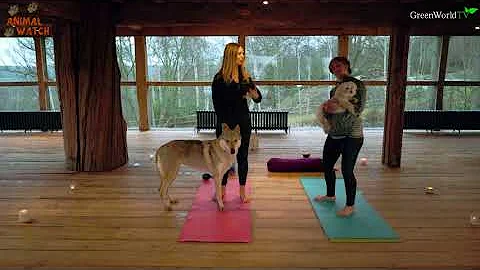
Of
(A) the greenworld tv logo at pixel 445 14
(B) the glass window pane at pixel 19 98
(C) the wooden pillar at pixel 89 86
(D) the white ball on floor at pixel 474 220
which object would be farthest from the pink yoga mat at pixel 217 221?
(B) the glass window pane at pixel 19 98

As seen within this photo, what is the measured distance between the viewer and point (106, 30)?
17.9ft

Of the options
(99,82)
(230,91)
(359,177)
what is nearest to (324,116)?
(230,91)

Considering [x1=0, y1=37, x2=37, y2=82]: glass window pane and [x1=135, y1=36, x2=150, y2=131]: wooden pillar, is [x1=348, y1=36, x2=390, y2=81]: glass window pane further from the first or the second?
[x1=0, y1=37, x2=37, y2=82]: glass window pane

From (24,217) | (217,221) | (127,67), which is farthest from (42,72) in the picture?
(217,221)

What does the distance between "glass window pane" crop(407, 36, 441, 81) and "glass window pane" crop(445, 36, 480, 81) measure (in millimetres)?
317

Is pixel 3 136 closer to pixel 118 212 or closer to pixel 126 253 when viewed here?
pixel 118 212

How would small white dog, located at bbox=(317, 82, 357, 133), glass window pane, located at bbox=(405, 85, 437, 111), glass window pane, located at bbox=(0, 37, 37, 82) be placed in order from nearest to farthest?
small white dog, located at bbox=(317, 82, 357, 133) < glass window pane, located at bbox=(405, 85, 437, 111) < glass window pane, located at bbox=(0, 37, 37, 82)

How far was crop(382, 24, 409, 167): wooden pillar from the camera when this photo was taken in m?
5.64

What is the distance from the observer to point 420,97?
32.2ft

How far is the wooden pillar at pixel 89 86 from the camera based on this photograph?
5355 millimetres

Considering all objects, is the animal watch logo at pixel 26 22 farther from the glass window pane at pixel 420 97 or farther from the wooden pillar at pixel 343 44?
the glass window pane at pixel 420 97

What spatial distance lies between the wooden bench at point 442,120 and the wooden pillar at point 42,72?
340 inches

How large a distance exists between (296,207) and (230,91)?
1.42m

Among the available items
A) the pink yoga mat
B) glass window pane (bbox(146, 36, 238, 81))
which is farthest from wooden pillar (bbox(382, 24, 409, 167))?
glass window pane (bbox(146, 36, 238, 81))
